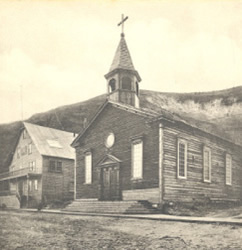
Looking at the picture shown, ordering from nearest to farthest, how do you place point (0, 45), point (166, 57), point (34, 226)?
1. point (166, 57)
2. point (0, 45)
3. point (34, 226)

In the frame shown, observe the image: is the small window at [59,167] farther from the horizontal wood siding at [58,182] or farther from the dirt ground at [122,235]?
the dirt ground at [122,235]

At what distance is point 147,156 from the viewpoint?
14539 mm

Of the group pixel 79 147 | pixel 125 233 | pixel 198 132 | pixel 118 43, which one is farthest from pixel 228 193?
pixel 79 147

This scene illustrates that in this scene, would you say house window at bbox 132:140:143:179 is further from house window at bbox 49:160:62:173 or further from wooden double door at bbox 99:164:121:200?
house window at bbox 49:160:62:173

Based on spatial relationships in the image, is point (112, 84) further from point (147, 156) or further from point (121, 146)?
point (147, 156)

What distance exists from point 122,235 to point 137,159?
6284mm

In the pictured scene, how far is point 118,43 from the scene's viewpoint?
10.1 meters

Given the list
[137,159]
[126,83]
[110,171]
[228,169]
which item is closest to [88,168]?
[110,171]

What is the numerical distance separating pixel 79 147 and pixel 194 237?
434 inches

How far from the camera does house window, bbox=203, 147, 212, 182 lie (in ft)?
42.9

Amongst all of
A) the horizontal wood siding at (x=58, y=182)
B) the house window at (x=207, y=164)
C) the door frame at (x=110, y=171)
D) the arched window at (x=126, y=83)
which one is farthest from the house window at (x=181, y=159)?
the horizontal wood siding at (x=58, y=182)

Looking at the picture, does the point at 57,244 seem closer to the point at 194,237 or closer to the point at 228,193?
the point at 194,237

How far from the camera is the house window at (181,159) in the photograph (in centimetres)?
1382

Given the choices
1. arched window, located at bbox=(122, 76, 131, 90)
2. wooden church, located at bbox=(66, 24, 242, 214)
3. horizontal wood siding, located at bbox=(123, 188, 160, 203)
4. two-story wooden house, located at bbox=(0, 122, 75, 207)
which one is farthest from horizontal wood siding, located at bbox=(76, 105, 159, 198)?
two-story wooden house, located at bbox=(0, 122, 75, 207)
